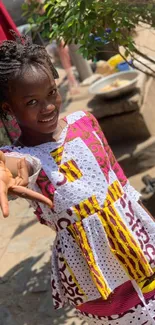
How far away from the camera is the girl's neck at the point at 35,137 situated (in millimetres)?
1596

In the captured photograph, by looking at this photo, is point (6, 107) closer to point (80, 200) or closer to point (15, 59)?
point (15, 59)

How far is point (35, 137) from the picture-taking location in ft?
5.26

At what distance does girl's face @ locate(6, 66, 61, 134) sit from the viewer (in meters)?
1.49

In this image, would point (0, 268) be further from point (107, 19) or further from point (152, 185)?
point (107, 19)

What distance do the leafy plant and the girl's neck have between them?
0.83 meters

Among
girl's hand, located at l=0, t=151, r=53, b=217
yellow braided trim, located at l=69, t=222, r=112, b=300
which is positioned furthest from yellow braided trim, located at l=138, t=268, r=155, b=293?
girl's hand, located at l=0, t=151, r=53, b=217

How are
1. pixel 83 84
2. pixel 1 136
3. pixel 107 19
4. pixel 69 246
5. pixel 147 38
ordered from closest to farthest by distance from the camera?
pixel 69 246
pixel 107 19
pixel 1 136
pixel 83 84
pixel 147 38

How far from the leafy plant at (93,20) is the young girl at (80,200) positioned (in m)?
0.81

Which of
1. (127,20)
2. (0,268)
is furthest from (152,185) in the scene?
(127,20)

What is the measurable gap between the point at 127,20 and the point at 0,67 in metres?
1.35

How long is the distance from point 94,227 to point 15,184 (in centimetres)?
37

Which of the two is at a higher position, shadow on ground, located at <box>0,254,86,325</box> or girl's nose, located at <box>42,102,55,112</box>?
girl's nose, located at <box>42,102,55,112</box>

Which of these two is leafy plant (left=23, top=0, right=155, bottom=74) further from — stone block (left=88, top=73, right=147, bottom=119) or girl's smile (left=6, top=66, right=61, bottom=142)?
stone block (left=88, top=73, right=147, bottom=119)

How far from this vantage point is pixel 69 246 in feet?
5.39
